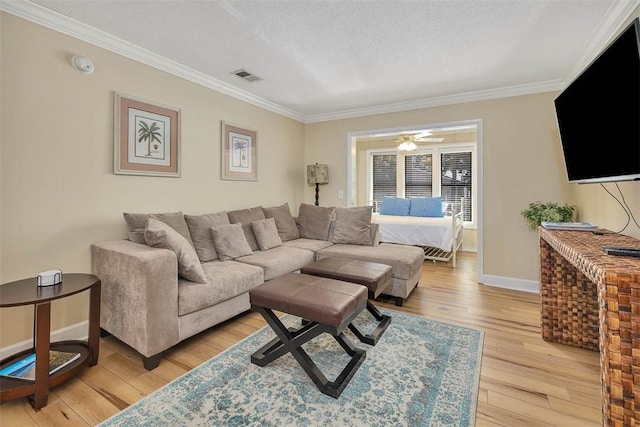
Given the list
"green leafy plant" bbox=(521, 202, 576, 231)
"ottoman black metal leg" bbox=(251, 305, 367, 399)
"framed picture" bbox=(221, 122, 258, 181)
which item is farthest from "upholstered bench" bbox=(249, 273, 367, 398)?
"green leafy plant" bbox=(521, 202, 576, 231)

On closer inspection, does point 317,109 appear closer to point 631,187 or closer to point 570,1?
point 570,1

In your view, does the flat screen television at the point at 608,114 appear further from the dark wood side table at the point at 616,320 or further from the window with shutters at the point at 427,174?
the window with shutters at the point at 427,174

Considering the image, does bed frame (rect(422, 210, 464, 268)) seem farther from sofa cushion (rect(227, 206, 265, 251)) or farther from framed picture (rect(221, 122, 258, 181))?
framed picture (rect(221, 122, 258, 181))

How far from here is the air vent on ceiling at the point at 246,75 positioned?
316 centimetres

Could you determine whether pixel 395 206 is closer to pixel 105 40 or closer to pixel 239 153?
pixel 239 153

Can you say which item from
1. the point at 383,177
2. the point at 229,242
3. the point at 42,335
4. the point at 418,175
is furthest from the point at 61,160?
the point at 418,175

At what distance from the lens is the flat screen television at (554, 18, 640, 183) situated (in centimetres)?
138

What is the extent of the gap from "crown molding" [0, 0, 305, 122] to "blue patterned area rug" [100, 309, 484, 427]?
8.75 ft

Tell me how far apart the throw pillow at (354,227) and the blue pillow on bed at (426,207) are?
2542 millimetres

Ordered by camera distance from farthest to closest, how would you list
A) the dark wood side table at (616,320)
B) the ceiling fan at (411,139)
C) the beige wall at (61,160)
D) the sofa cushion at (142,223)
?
the ceiling fan at (411,139) < the sofa cushion at (142,223) < the beige wall at (61,160) < the dark wood side table at (616,320)

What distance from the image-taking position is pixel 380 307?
296cm

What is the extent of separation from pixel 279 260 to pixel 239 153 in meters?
1.63

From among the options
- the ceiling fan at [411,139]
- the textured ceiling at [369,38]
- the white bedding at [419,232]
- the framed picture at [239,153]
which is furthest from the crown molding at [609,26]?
the framed picture at [239,153]

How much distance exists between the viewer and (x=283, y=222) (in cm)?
401
